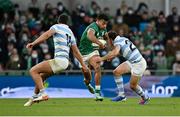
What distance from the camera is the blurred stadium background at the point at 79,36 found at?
27672 millimetres

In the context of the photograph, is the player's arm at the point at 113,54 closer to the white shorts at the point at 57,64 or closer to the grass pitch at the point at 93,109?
the grass pitch at the point at 93,109

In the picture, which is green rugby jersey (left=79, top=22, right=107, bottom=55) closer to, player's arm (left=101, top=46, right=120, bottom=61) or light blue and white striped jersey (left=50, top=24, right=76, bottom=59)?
player's arm (left=101, top=46, right=120, bottom=61)

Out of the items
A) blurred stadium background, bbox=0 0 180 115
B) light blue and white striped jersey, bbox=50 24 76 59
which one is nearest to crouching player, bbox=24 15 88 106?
light blue and white striped jersey, bbox=50 24 76 59

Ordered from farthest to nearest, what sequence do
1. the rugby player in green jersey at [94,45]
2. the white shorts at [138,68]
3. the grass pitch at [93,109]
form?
the rugby player in green jersey at [94,45] → the white shorts at [138,68] → the grass pitch at [93,109]

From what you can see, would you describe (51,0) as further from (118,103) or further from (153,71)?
(118,103)

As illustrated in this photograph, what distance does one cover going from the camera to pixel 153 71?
28.4 m

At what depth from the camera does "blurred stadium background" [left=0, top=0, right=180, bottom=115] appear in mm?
27672

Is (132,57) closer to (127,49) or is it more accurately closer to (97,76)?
(127,49)

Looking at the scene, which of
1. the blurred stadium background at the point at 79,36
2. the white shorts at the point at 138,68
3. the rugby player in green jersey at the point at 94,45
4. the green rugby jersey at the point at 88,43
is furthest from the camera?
the blurred stadium background at the point at 79,36

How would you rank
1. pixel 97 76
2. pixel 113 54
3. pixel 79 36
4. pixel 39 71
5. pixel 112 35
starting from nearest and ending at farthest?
pixel 39 71 → pixel 113 54 → pixel 112 35 → pixel 97 76 → pixel 79 36

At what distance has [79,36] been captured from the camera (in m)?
30.8

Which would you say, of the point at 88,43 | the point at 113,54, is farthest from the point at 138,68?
the point at 88,43

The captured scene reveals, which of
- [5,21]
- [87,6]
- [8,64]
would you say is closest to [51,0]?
[87,6]

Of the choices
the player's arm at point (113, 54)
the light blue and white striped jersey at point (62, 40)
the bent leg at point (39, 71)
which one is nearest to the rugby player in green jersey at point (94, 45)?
the player's arm at point (113, 54)
